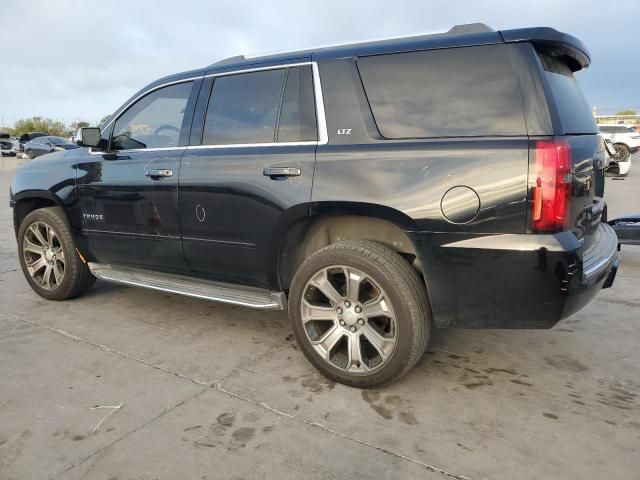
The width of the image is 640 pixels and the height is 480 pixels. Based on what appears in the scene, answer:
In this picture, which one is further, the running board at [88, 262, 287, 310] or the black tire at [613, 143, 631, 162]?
the black tire at [613, 143, 631, 162]

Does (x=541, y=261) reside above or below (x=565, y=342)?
above

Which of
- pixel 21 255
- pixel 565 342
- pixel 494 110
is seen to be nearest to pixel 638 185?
pixel 565 342

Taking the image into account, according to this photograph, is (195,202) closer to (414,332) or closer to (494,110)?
(414,332)

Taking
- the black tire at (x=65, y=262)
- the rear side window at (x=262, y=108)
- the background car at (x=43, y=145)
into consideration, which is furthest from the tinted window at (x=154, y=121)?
the background car at (x=43, y=145)

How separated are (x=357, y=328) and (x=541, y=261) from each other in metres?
1.04

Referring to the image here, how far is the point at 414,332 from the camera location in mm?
2680

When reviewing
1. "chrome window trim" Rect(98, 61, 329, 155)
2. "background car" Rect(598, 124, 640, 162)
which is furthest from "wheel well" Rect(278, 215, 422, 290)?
"background car" Rect(598, 124, 640, 162)

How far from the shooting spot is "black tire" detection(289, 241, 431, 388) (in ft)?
8.80

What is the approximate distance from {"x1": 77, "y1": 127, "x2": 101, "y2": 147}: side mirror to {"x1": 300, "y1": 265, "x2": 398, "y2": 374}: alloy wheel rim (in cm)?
225

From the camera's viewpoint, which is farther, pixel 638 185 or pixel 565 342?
pixel 638 185

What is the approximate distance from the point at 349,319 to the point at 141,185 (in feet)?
6.10

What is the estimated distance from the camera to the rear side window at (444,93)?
8.17 feet

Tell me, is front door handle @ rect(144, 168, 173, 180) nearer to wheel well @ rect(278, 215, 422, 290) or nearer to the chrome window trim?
the chrome window trim

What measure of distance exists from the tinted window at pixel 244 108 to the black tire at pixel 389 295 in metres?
0.88
